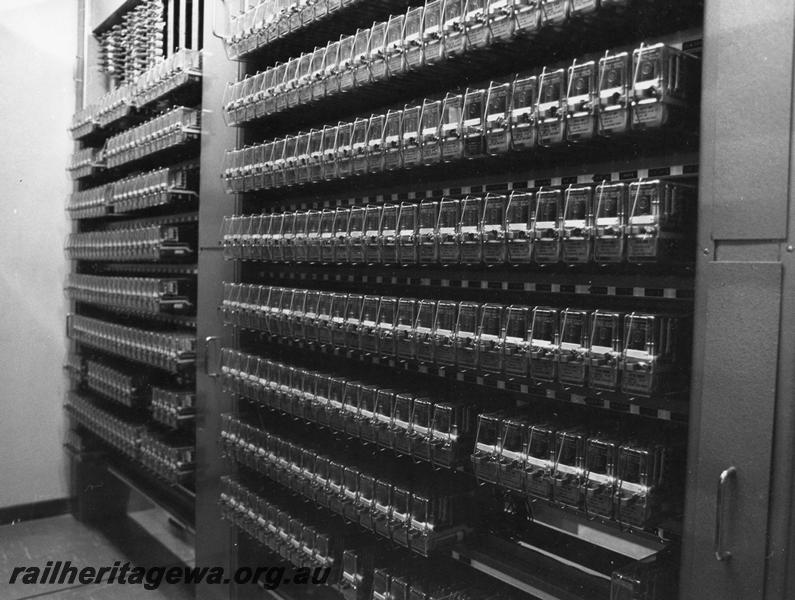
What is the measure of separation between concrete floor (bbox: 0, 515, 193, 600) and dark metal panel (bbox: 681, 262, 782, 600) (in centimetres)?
298

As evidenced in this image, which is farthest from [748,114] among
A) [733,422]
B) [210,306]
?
[210,306]

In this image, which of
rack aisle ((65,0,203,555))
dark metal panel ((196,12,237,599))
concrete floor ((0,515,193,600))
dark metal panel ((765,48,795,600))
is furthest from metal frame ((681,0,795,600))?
concrete floor ((0,515,193,600))

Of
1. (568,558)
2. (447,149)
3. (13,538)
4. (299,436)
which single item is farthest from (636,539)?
(13,538)

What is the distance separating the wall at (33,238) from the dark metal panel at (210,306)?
6.62 feet

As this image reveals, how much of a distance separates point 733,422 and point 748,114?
26.1 inches

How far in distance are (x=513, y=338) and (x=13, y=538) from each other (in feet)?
13.6

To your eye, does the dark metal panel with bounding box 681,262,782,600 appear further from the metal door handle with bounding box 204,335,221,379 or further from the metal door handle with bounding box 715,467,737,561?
the metal door handle with bounding box 204,335,221,379

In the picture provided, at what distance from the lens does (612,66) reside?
1734 mm

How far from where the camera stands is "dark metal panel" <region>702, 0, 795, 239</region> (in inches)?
59.0

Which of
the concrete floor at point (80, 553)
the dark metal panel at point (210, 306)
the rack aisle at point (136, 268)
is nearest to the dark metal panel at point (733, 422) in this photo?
the dark metal panel at point (210, 306)

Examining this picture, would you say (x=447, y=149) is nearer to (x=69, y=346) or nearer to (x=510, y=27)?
(x=510, y=27)

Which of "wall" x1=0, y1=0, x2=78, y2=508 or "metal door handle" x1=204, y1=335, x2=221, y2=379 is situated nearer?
"metal door handle" x1=204, y1=335, x2=221, y2=379

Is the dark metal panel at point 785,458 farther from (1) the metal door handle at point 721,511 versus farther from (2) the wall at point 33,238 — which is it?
(2) the wall at point 33,238

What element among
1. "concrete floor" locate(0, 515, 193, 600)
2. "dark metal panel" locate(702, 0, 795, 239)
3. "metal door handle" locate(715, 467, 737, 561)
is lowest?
"concrete floor" locate(0, 515, 193, 600)
